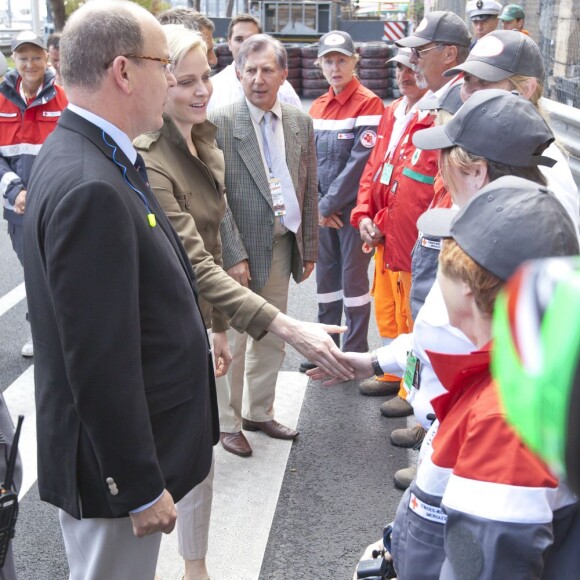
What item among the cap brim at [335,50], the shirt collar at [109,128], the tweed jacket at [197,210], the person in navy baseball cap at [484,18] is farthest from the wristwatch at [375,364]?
the person in navy baseball cap at [484,18]

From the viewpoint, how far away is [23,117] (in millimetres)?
5656

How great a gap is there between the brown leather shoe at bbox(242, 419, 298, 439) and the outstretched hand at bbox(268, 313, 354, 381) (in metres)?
1.67

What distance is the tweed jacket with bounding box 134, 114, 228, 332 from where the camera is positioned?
2936 mm

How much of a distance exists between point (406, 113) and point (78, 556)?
335 centimetres

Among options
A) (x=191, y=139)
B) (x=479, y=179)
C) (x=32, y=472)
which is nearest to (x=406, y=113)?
(x=191, y=139)

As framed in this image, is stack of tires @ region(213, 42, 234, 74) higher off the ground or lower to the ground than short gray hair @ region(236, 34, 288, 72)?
lower

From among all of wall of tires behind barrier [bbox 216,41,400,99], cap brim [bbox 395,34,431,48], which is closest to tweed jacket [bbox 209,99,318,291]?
cap brim [bbox 395,34,431,48]

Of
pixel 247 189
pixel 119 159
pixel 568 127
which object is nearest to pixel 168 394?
pixel 119 159

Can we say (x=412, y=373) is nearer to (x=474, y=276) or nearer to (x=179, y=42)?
(x=474, y=276)

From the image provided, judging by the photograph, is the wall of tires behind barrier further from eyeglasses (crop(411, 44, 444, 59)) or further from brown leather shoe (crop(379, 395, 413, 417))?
brown leather shoe (crop(379, 395, 413, 417))

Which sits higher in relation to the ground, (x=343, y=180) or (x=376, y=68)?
(x=343, y=180)

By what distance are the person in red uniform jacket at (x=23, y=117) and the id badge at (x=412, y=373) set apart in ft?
12.9

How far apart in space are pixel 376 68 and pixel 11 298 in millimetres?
14790

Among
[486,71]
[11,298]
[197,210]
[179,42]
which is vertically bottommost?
[11,298]
